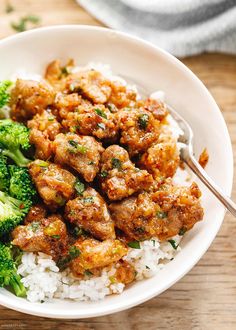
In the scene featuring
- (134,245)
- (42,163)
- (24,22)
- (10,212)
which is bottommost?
(134,245)

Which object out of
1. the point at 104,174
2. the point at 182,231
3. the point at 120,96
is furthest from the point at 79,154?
the point at 182,231

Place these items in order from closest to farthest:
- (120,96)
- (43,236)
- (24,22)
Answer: (43,236) → (120,96) → (24,22)

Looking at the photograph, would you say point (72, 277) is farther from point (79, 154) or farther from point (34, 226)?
point (79, 154)

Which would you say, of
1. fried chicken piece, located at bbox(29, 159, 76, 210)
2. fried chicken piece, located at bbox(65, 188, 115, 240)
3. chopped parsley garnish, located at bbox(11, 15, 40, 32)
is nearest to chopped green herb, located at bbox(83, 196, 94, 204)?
fried chicken piece, located at bbox(65, 188, 115, 240)

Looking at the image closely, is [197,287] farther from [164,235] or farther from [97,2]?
[97,2]

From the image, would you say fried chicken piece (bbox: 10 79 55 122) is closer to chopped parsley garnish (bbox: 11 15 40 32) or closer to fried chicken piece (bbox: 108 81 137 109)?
fried chicken piece (bbox: 108 81 137 109)

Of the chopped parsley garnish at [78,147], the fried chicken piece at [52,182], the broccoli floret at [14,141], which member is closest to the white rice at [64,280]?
the fried chicken piece at [52,182]
